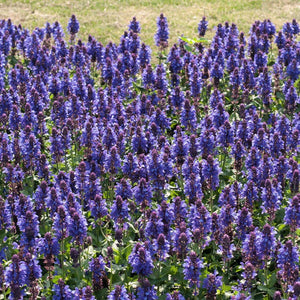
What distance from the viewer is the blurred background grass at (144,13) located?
925 inches

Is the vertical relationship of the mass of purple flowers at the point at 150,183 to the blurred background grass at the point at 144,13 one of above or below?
below

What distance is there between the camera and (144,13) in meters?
24.9

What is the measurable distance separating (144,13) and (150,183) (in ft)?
47.6

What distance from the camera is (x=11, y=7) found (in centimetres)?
2594

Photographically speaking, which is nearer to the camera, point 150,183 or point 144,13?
point 150,183

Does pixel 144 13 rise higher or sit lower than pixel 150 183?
higher

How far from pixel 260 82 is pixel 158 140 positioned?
13.7ft

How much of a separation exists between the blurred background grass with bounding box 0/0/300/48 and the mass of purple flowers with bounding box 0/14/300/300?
5.31 metres

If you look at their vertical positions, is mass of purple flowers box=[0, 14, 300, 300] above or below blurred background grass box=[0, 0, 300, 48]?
below

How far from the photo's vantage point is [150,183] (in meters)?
12.0

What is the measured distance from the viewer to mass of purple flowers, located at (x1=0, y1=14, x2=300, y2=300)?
372 inches

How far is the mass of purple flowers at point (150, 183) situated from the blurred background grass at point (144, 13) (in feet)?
17.4

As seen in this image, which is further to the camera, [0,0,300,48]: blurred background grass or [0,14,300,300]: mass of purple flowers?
[0,0,300,48]: blurred background grass

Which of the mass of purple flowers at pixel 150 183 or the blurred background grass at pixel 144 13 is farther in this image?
the blurred background grass at pixel 144 13
